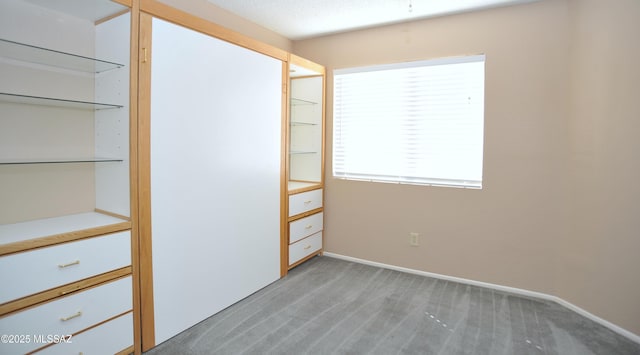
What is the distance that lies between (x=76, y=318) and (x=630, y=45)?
11.8 feet

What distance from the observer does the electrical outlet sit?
327 cm

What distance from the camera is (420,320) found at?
2434 mm

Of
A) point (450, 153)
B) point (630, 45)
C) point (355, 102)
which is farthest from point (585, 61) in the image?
point (355, 102)

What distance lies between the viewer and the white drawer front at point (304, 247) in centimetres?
326

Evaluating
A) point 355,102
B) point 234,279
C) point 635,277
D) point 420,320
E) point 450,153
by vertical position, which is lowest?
point 420,320

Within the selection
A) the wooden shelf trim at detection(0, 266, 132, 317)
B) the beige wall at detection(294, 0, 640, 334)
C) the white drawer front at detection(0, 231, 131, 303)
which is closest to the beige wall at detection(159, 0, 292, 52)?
the beige wall at detection(294, 0, 640, 334)

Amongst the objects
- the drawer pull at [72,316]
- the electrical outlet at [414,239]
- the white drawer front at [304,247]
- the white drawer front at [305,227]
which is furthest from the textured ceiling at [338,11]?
the drawer pull at [72,316]

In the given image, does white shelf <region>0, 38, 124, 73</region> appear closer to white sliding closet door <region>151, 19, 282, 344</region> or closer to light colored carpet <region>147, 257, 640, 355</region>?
white sliding closet door <region>151, 19, 282, 344</region>

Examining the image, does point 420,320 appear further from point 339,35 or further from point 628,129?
point 339,35

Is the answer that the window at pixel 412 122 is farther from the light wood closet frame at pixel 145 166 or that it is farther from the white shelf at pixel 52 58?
the white shelf at pixel 52 58

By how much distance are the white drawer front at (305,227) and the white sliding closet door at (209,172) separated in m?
0.28

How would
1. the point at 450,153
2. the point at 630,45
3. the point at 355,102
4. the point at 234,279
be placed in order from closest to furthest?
the point at 630,45, the point at 234,279, the point at 450,153, the point at 355,102

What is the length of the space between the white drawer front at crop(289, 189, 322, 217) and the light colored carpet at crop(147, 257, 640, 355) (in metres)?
0.67

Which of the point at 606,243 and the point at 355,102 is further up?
the point at 355,102
